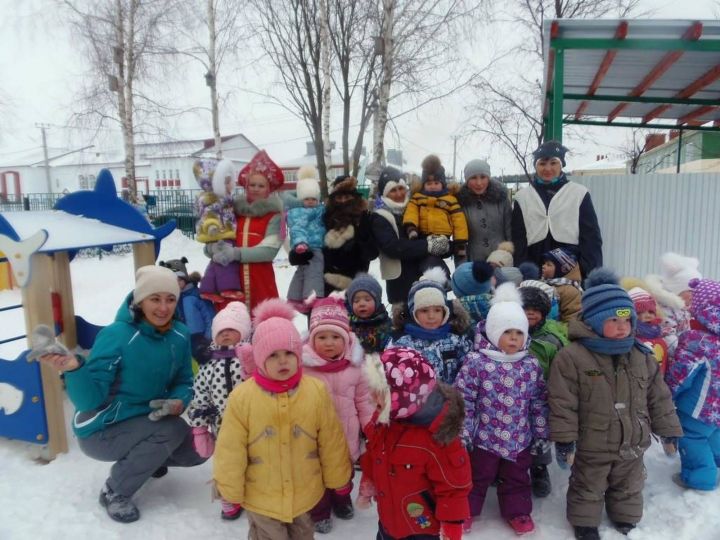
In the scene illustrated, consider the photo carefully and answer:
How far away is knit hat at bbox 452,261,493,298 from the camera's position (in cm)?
354

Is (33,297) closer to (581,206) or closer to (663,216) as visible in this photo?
(581,206)

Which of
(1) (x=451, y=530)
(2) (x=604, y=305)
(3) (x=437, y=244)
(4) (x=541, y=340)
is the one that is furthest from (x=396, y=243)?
(1) (x=451, y=530)

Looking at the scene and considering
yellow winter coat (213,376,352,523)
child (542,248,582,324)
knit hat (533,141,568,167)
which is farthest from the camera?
knit hat (533,141,568,167)

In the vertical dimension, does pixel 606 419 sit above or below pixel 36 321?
below

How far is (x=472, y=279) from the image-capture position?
3590 millimetres

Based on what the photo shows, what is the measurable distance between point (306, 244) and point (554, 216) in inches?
79.6

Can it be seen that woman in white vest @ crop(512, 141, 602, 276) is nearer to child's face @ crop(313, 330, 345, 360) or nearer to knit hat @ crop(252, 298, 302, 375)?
child's face @ crop(313, 330, 345, 360)

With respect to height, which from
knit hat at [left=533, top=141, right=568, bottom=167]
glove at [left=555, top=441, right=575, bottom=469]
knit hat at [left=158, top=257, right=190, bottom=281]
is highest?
knit hat at [left=533, top=141, right=568, bottom=167]

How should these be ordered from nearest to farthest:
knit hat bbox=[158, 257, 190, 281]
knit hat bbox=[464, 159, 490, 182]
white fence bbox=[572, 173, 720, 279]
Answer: knit hat bbox=[464, 159, 490, 182]
knit hat bbox=[158, 257, 190, 281]
white fence bbox=[572, 173, 720, 279]

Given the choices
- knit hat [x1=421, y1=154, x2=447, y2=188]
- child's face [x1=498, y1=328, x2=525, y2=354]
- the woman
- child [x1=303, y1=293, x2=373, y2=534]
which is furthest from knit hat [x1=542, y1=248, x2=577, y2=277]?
the woman

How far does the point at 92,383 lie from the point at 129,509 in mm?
736

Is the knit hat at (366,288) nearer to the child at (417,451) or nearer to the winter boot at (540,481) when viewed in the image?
the child at (417,451)

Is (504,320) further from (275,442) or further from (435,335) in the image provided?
(275,442)

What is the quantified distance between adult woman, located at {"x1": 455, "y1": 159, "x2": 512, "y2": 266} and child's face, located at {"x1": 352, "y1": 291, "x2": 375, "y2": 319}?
4.01ft
